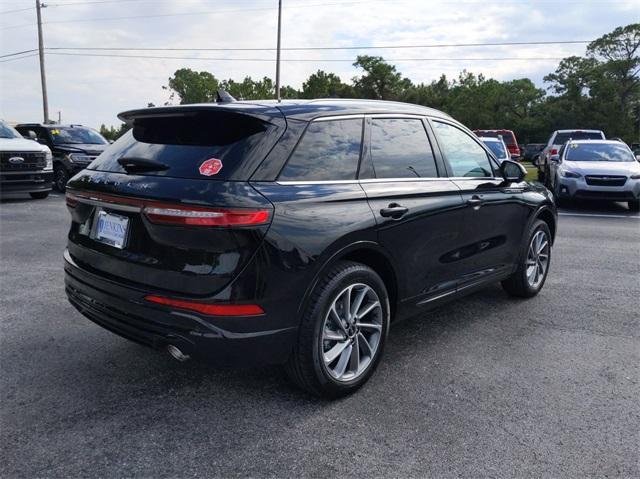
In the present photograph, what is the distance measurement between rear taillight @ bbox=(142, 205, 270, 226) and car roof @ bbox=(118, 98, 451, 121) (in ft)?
2.09

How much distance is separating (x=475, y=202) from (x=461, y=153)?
0.42 m

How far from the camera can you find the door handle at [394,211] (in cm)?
335

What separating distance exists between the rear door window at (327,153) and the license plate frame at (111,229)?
899 mm

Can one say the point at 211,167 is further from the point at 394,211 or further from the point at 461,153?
the point at 461,153

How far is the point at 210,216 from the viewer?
2.65m

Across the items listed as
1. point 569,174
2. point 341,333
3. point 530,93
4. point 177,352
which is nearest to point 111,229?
point 177,352

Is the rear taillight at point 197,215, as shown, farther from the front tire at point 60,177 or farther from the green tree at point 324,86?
the green tree at point 324,86

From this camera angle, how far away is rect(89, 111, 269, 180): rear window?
2840mm

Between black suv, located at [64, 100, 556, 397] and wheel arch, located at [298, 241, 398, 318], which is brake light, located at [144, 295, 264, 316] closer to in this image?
black suv, located at [64, 100, 556, 397]

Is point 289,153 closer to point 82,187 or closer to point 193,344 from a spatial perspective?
point 193,344

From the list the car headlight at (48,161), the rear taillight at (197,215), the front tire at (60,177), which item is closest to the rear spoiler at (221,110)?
the rear taillight at (197,215)

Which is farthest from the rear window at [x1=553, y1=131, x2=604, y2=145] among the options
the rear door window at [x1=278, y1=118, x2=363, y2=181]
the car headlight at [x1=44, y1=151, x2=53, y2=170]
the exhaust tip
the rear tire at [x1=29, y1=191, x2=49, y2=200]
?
the exhaust tip

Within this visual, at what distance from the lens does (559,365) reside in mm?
3723

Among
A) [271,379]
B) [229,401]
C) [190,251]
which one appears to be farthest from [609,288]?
[190,251]
